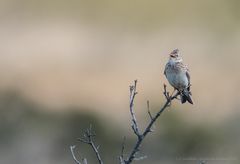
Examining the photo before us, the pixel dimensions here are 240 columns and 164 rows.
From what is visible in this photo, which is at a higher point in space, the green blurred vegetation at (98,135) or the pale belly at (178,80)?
the pale belly at (178,80)

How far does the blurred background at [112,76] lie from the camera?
1798 centimetres

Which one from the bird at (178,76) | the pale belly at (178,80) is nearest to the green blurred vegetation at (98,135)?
the bird at (178,76)

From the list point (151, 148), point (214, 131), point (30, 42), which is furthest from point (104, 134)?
point (30, 42)

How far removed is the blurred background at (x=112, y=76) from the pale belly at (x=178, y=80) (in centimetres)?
800

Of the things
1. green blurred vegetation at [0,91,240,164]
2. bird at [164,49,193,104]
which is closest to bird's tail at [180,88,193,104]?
bird at [164,49,193,104]

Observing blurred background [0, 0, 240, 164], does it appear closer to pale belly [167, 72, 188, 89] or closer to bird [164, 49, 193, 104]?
bird [164, 49, 193, 104]

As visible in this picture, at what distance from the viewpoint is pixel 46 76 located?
65.4 feet

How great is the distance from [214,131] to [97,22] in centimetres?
444

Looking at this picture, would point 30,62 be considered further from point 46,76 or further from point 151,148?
point 151,148

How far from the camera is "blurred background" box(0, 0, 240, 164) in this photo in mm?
17984

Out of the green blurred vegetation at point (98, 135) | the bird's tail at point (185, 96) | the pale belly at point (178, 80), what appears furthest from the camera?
the green blurred vegetation at point (98, 135)

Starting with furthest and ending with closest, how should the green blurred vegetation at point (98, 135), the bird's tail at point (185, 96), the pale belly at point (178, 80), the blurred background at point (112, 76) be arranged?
the blurred background at point (112, 76) → the green blurred vegetation at point (98, 135) → the pale belly at point (178, 80) → the bird's tail at point (185, 96)

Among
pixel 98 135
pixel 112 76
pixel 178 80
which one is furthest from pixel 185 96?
pixel 112 76

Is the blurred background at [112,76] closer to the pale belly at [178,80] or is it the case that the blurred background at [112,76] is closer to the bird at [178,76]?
the bird at [178,76]
